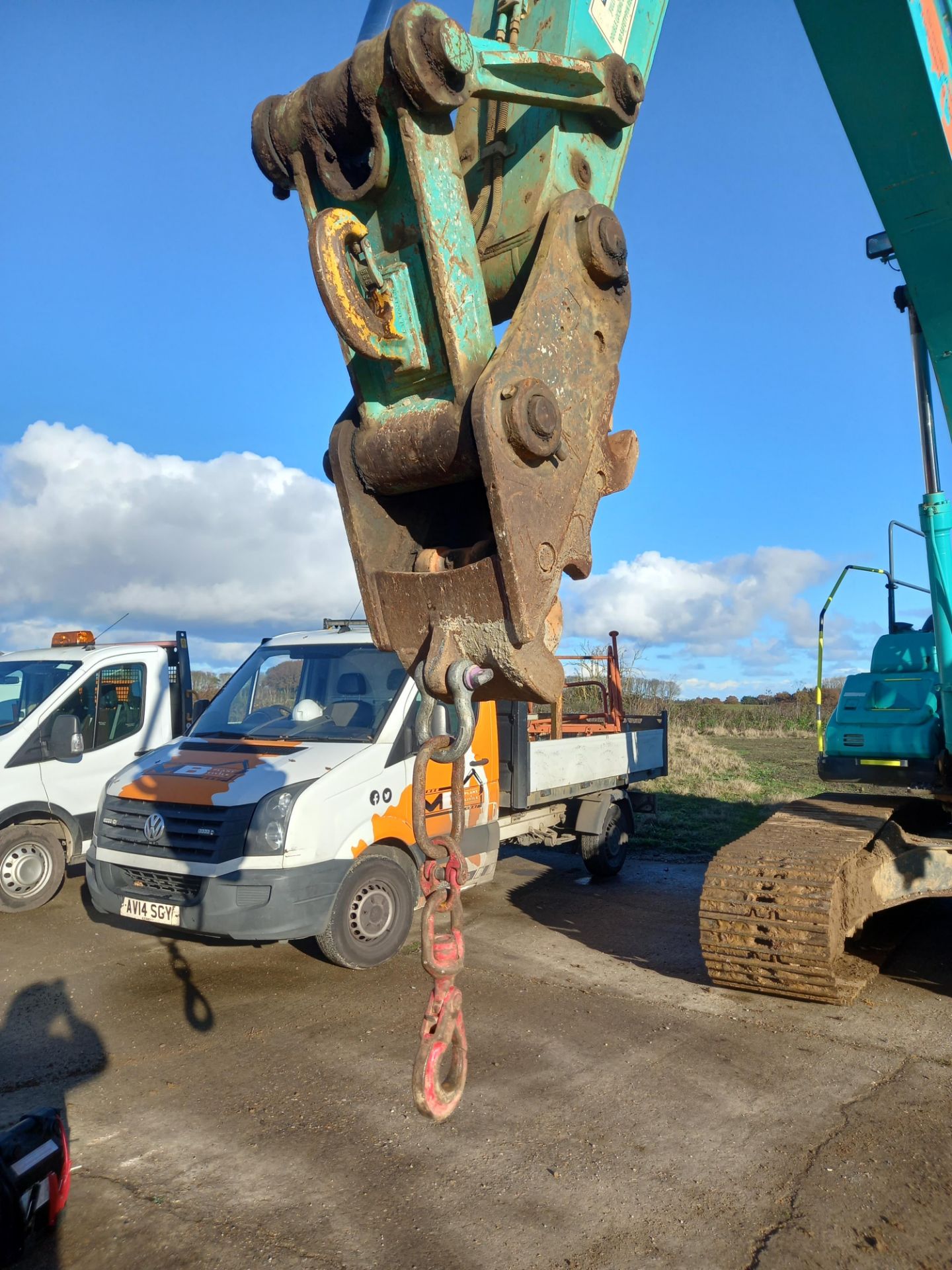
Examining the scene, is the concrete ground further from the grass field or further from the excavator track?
the grass field

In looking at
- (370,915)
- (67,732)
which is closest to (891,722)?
(370,915)

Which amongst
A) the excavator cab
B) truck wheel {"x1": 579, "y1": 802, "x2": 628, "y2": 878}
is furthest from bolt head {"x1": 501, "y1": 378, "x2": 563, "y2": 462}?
truck wheel {"x1": 579, "y1": 802, "x2": 628, "y2": 878}

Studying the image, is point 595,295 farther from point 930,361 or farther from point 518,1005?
point 518,1005

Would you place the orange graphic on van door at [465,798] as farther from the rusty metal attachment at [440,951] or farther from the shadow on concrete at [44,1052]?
the rusty metal attachment at [440,951]

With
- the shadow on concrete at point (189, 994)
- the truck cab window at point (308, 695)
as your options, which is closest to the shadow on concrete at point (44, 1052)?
the shadow on concrete at point (189, 994)

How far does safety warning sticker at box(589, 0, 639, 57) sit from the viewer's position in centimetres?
292

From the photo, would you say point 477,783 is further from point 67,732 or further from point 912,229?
point 912,229

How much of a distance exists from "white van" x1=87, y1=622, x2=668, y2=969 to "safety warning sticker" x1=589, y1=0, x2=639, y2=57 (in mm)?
3851

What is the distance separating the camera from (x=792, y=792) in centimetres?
1516

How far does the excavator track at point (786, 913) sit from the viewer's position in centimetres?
475

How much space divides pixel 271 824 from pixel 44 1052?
163 centimetres

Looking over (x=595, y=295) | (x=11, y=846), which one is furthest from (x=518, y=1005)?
(x=11, y=846)

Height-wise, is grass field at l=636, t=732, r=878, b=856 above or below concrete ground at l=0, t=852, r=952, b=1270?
above

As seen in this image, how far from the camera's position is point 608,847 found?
8.84m
